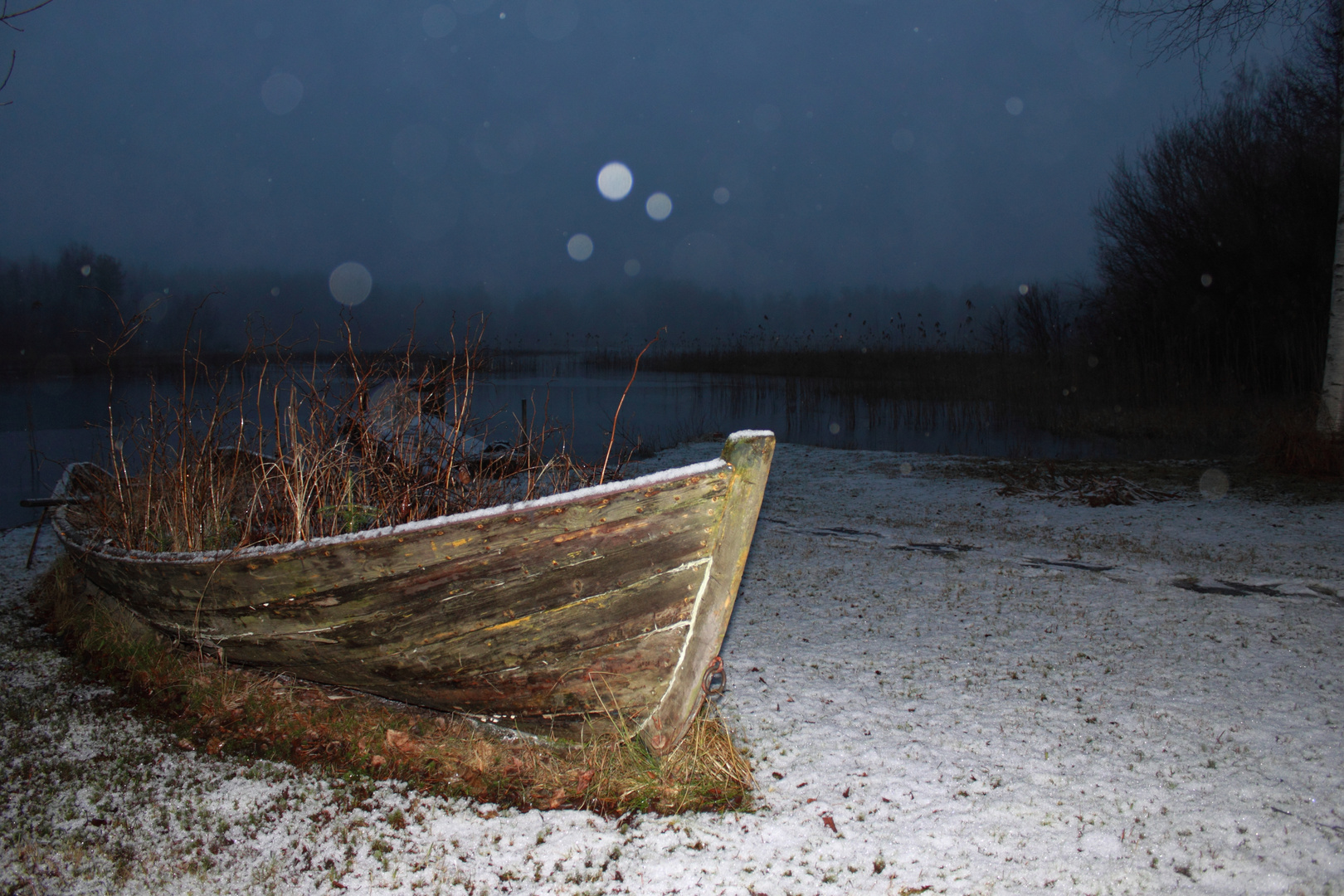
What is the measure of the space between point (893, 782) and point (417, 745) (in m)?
1.71

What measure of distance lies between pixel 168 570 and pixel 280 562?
31.2 inches

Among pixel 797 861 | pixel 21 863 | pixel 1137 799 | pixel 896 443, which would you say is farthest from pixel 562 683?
pixel 896 443

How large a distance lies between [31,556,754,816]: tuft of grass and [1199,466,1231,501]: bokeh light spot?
6594 mm

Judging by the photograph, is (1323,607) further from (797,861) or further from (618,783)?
(618,783)

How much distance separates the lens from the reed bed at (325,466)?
3205 millimetres

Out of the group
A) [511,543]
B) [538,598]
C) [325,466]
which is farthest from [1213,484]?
[325,466]

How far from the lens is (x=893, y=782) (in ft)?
8.42

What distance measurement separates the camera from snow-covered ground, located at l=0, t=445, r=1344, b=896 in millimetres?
2148

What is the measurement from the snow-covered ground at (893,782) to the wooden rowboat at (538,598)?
0.37 metres

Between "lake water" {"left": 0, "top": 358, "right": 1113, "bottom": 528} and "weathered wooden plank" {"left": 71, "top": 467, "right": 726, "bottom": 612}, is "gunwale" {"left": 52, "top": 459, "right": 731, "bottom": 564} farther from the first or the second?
"lake water" {"left": 0, "top": 358, "right": 1113, "bottom": 528}

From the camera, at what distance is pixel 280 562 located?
8.29ft

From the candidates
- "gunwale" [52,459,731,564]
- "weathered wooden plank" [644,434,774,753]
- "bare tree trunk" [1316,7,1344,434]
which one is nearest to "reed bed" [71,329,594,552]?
"gunwale" [52,459,731,564]

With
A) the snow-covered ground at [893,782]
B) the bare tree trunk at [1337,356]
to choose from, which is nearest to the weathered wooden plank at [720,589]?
the snow-covered ground at [893,782]

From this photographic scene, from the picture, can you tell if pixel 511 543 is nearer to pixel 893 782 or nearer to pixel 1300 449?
pixel 893 782
